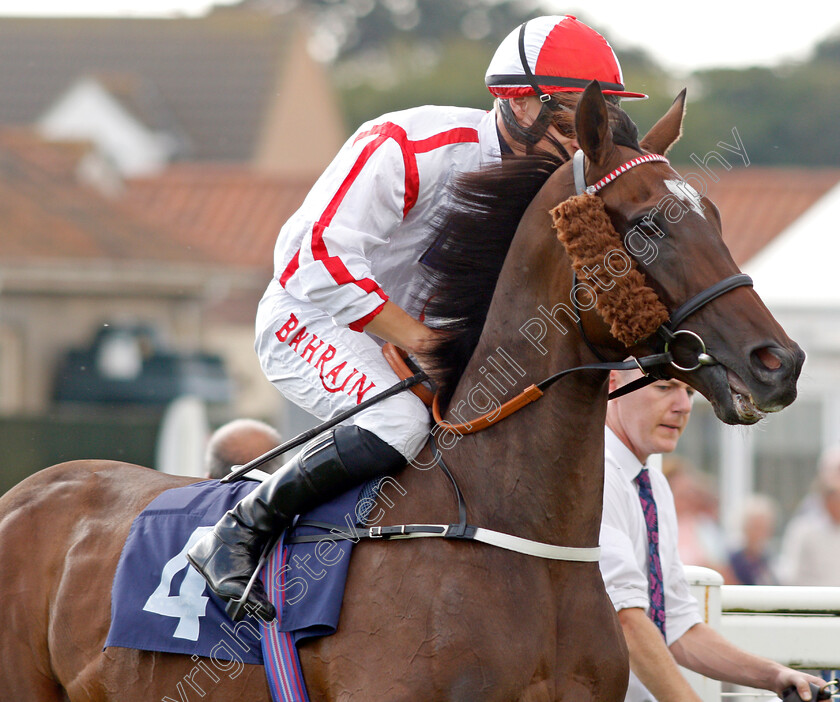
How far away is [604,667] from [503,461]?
0.54 m

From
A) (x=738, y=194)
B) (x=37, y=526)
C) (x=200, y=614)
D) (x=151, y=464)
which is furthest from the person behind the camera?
(x=738, y=194)

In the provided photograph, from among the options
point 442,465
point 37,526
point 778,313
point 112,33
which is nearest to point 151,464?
point 778,313

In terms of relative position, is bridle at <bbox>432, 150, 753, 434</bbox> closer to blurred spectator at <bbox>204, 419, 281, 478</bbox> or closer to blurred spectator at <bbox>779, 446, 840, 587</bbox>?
blurred spectator at <bbox>204, 419, 281, 478</bbox>

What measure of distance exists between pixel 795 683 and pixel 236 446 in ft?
7.92

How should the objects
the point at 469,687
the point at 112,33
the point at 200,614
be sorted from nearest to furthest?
the point at 469,687 < the point at 200,614 < the point at 112,33

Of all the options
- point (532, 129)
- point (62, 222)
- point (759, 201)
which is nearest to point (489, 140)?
point (532, 129)

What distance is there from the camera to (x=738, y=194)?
24.2m

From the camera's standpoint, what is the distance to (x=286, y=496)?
3049 mm

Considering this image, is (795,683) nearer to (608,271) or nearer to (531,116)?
(608,271)

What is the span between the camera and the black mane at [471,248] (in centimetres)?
310

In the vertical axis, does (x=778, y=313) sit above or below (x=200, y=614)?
above

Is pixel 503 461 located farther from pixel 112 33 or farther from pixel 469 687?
pixel 112 33

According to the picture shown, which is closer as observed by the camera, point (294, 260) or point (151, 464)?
point (294, 260)

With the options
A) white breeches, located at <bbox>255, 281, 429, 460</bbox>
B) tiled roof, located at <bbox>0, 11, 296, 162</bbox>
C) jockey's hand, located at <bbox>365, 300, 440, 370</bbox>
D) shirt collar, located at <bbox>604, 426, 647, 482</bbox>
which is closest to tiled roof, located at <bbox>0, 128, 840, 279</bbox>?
tiled roof, located at <bbox>0, 11, 296, 162</bbox>
